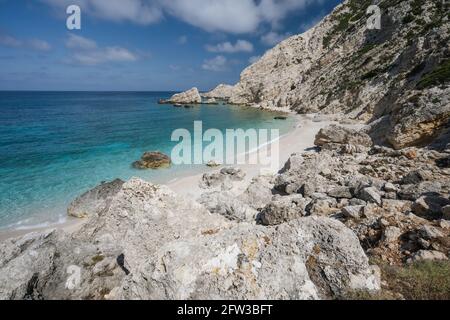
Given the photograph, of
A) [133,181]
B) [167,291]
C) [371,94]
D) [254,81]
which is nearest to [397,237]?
[167,291]

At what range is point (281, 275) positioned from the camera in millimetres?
3908

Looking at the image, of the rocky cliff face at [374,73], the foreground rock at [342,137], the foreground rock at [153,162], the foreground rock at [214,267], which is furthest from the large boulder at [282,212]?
the foreground rock at [153,162]

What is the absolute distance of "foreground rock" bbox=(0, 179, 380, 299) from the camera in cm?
377

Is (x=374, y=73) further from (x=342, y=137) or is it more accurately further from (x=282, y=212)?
(x=282, y=212)

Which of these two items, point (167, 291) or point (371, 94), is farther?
point (371, 94)

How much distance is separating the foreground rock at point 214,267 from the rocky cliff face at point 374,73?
1617 cm

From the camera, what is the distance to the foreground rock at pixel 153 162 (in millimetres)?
25125

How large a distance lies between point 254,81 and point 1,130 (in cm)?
7614

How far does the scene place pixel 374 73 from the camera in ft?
149

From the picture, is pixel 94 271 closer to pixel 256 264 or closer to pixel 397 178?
pixel 256 264

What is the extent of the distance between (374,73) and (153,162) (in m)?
41.2

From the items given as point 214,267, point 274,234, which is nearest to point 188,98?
point 274,234

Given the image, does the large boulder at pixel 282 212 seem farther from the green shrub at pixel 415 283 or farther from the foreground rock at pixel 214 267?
the foreground rock at pixel 214 267

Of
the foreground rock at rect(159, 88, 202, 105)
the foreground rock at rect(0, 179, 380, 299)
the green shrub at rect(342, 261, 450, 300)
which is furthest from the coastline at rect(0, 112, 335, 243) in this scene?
the foreground rock at rect(159, 88, 202, 105)
